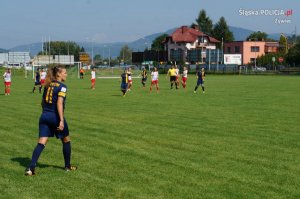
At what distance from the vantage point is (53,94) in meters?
7.82

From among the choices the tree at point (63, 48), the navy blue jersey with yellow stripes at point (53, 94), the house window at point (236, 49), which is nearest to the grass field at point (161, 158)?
the navy blue jersey with yellow stripes at point (53, 94)

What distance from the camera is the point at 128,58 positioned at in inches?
7397

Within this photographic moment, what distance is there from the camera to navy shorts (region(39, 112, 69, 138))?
7.88 m

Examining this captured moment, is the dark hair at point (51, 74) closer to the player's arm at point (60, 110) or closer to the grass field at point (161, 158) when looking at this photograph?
the player's arm at point (60, 110)

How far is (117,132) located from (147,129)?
3.24ft

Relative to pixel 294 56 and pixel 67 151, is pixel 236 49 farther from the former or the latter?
pixel 67 151

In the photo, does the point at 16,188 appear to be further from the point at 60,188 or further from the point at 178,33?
the point at 178,33

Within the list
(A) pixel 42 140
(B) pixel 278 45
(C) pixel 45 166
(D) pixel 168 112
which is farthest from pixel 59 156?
(B) pixel 278 45

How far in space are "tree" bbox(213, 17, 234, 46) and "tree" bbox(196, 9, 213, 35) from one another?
5.83 feet

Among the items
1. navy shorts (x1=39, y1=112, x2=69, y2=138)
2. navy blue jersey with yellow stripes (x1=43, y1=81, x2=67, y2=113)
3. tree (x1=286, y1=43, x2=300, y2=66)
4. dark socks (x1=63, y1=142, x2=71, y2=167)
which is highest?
tree (x1=286, y1=43, x2=300, y2=66)

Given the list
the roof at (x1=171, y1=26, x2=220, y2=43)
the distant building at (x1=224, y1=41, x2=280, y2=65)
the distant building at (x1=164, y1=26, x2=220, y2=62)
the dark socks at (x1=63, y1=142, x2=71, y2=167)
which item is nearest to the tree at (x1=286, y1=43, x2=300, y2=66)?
the distant building at (x1=224, y1=41, x2=280, y2=65)

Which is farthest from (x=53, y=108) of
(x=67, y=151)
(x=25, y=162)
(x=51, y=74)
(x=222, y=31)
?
(x=222, y=31)

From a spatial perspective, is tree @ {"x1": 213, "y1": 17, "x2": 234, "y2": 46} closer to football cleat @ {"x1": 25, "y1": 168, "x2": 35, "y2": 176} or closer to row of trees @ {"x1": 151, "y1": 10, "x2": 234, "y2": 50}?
row of trees @ {"x1": 151, "y1": 10, "x2": 234, "y2": 50}

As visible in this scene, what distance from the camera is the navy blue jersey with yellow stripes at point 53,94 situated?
781 cm
